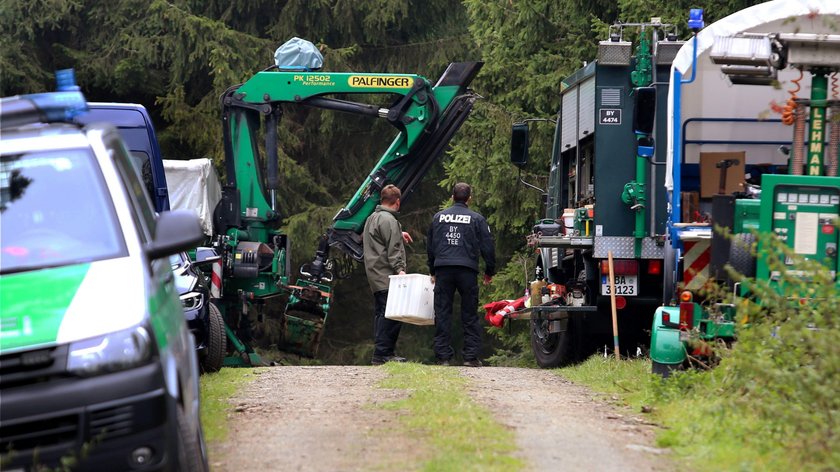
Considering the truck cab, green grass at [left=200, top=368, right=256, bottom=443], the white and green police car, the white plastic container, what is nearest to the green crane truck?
the white plastic container

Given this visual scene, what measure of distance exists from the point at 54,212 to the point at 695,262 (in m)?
5.91

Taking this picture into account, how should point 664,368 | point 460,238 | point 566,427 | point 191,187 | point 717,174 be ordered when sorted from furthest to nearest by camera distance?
point 191,187 < point 460,238 < point 717,174 < point 664,368 < point 566,427

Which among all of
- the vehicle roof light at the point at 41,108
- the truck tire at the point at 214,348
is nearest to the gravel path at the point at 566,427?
the truck tire at the point at 214,348

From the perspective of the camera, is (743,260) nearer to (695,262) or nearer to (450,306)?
(695,262)

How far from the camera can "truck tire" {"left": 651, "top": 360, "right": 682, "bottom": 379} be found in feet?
33.4

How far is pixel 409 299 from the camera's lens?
45.5 feet

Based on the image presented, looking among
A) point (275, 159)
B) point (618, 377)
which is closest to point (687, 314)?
point (618, 377)

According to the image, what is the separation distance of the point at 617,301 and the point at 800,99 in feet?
12.4

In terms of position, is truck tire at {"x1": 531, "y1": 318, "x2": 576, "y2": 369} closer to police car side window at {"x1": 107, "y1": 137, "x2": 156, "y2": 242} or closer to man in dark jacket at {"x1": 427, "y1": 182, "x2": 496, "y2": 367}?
man in dark jacket at {"x1": 427, "y1": 182, "x2": 496, "y2": 367}

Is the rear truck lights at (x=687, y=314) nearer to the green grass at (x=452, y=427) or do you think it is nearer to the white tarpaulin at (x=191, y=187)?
the green grass at (x=452, y=427)

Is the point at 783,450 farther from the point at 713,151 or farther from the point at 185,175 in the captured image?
the point at 185,175

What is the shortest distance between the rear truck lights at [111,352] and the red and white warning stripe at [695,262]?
605 centimetres

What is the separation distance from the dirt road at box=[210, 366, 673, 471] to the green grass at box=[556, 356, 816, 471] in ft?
0.56

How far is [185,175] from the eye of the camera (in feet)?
64.4
